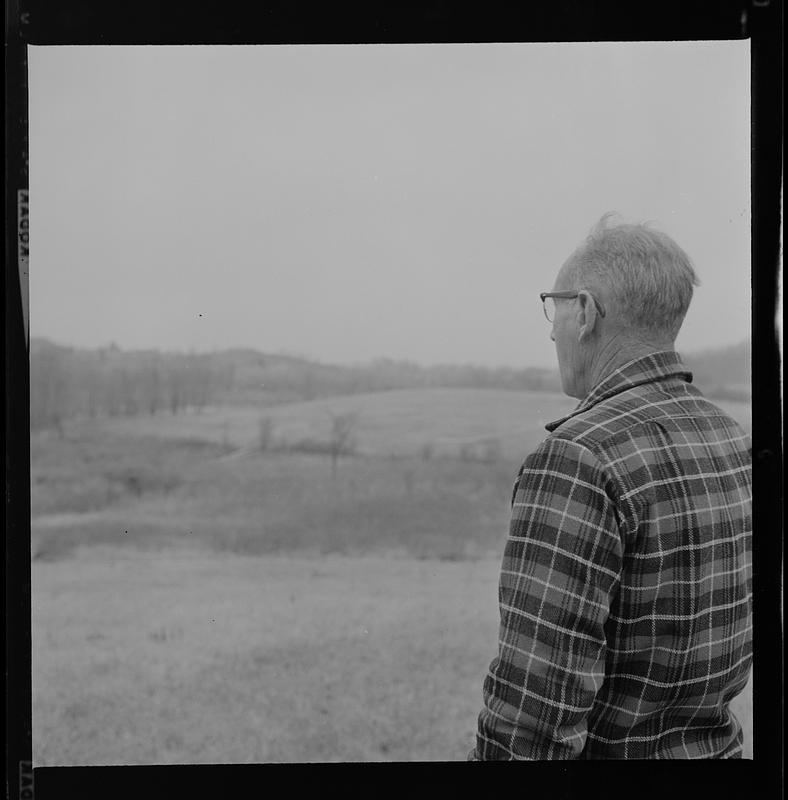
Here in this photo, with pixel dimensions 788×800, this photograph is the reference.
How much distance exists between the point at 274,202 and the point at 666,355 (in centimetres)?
109

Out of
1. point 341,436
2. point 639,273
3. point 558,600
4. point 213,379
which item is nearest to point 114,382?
point 213,379

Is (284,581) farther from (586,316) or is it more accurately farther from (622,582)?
(586,316)

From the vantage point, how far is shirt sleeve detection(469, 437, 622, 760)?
167cm

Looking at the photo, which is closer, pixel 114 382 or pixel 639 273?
pixel 639 273

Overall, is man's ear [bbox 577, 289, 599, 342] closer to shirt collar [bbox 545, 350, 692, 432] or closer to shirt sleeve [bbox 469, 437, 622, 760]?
shirt collar [bbox 545, 350, 692, 432]

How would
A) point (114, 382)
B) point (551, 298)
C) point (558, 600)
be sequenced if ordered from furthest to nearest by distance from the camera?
1. point (114, 382)
2. point (551, 298)
3. point (558, 600)

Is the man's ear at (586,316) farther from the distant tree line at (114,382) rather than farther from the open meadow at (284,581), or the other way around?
the distant tree line at (114,382)

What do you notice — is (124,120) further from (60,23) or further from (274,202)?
(274,202)

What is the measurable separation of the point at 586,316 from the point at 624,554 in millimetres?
577

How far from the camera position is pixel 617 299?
1864mm

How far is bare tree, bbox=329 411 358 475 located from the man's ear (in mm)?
659

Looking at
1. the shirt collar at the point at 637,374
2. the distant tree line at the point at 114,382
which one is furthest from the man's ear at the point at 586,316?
the distant tree line at the point at 114,382

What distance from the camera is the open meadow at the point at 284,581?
217 centimetres

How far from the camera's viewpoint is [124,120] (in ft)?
6.93
